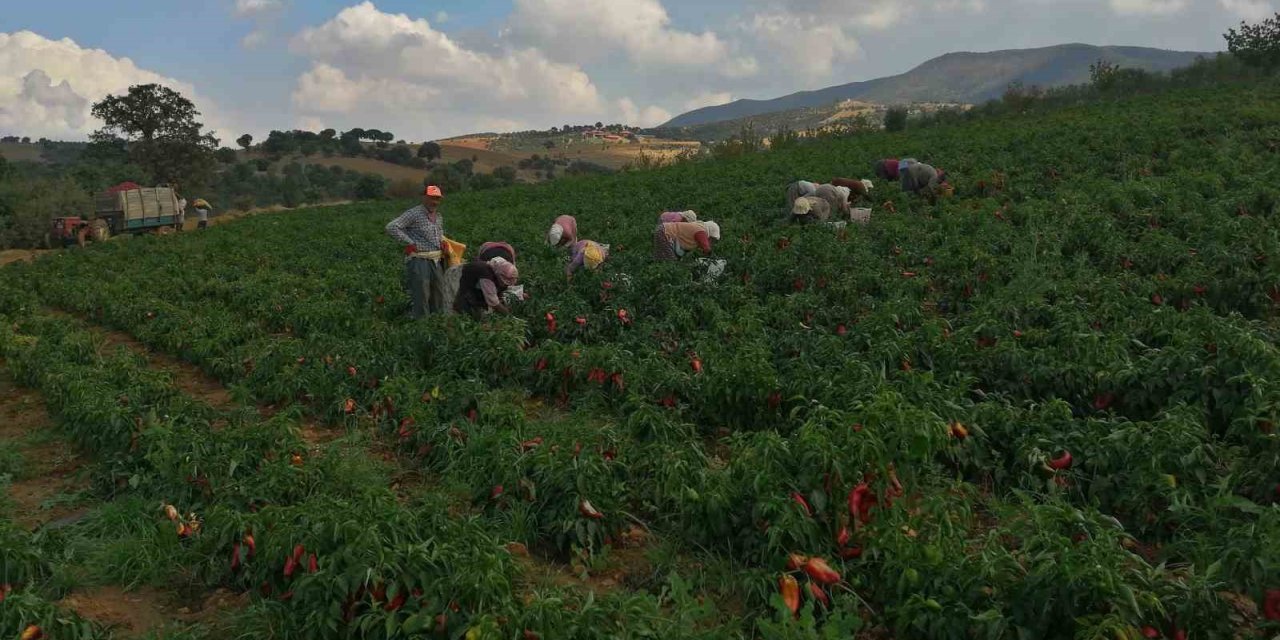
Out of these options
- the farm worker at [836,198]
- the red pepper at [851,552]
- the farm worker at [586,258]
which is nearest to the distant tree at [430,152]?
the farm worker at [836,198]

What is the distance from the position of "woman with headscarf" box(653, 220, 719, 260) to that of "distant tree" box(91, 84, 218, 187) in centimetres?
4504

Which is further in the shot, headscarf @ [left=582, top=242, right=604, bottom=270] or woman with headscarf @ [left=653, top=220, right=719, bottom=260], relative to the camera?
woman with headscarf @ [left=653, top=220, right=719, bottom=260]

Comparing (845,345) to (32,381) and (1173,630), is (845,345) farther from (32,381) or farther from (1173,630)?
(32,381)

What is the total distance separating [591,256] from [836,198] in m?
4.91

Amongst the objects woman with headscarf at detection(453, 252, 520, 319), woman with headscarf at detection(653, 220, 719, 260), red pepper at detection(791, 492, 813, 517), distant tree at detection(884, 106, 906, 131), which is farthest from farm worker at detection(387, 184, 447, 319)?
distant tree at detection(884, 106, 906, 131)

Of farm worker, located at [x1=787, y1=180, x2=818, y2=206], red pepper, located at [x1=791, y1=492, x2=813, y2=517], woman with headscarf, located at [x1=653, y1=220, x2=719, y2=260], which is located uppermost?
farm worker, located at [x1=787, y1=180, x2=818, y2=206]

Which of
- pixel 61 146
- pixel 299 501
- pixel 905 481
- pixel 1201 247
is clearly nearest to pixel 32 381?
pixel 299 501

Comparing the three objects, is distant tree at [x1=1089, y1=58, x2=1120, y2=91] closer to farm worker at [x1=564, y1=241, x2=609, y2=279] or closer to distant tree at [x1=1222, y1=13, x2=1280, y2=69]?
distant tree at [x1=1222, y1=13, x2=1280, y2=69]

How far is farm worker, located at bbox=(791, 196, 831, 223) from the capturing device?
40.7 feet

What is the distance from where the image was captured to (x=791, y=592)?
3285 millimetres

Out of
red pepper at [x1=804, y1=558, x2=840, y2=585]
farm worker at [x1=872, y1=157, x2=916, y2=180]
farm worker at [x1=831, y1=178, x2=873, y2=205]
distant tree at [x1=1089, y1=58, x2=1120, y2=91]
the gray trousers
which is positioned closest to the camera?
red pepper at [x1=804, y1=558, x2=840, y2=585]

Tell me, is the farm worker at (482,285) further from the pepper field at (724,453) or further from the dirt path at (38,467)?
the dirt path at (38,467)

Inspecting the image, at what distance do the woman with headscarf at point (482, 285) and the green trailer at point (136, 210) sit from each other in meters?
24.2

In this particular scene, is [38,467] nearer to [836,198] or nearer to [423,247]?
[423,247]
